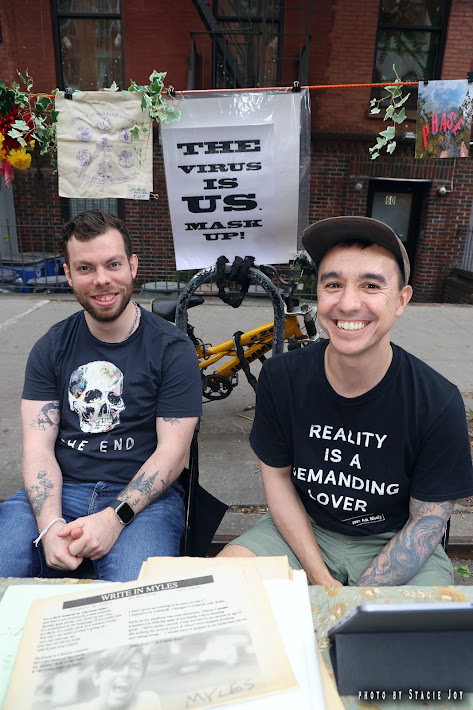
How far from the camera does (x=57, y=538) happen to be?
1743mm

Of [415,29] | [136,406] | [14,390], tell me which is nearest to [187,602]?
[136,406]

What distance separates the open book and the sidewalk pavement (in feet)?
6.01

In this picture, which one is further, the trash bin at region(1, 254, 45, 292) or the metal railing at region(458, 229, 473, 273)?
the metal railing at region(458, 229, 473, 273)

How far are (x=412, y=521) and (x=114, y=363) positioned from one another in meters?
1.31

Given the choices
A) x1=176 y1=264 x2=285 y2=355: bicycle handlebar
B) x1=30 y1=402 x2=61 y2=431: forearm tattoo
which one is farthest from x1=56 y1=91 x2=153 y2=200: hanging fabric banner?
x1=30 y1=402 x2=61 y2=431: forearm tattoo

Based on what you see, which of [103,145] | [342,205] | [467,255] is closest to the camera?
[103,145]

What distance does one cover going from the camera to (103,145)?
9.07 feet

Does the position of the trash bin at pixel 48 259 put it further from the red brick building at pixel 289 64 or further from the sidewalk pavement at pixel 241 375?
the sidewalk pavement at pixel 241 375

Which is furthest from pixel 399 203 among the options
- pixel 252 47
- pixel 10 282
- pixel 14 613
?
pixel 14 613

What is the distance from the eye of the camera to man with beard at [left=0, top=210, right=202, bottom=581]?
77.0 inches

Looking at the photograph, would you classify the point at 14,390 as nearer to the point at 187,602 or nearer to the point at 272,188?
the point at 272,188

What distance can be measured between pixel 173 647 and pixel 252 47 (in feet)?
33.1

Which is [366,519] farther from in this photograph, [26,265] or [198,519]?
[26,265]

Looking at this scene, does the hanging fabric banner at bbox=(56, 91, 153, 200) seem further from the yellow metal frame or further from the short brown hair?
the yellow metal frame
